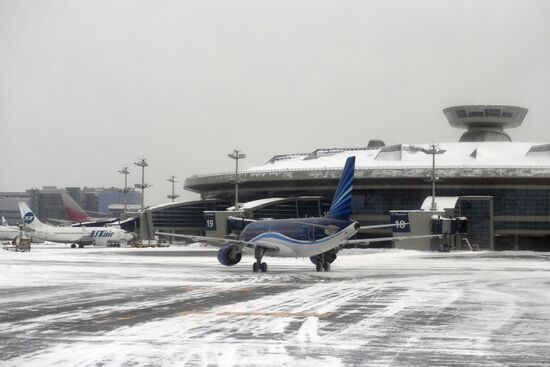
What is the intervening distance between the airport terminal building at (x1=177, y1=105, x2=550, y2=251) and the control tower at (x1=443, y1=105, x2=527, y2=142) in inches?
586

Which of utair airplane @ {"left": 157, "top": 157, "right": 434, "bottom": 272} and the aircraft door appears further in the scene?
the aircraft door

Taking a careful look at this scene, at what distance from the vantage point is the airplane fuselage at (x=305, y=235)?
43031 millimetres

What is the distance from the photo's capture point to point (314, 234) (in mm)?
43406

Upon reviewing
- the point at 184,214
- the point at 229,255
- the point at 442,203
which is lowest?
the point at 229,255

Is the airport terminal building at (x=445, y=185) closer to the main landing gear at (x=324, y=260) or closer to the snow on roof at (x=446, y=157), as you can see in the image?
the snow on roof at (x=446, y=157)

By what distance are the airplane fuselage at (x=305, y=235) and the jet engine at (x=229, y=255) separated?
87.7 inches

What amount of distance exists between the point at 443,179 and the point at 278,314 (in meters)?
94.8

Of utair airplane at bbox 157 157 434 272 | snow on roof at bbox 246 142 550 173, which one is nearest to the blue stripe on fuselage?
utair airplane at bbox 157 157 434 272

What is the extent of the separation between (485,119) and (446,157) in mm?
29193

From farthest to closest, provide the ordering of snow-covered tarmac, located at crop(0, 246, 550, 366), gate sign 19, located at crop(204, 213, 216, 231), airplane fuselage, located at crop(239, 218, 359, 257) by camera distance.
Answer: gate sign 19, located at crop(204, 213, 216, 231), airplane fuselage, located at crop(239, 218, 359, 257), snow-covered tarmac, located at crop(0, 246, 550, 366)

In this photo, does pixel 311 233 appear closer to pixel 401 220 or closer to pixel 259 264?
pixel 259 264

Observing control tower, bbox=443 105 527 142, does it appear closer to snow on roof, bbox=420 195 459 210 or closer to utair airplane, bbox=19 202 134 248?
snow on roof, bbox=420 195 459 210

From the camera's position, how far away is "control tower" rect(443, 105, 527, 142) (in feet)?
493

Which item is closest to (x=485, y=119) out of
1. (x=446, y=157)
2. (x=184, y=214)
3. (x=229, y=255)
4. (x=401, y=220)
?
(x=446, y=157)
